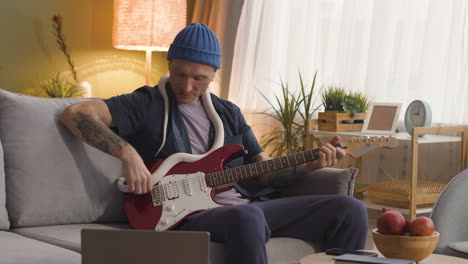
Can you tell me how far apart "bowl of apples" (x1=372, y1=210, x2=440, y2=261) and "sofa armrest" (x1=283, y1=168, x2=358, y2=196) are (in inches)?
24.6

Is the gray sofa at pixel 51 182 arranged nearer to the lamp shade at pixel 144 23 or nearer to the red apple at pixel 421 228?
the red apple at pixel 421 228

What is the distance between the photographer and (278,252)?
2.15 meters

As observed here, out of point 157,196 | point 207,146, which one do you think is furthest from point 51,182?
point 207,146

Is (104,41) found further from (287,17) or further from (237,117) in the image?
(237,117)

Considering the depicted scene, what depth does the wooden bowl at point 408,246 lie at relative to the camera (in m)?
1.70

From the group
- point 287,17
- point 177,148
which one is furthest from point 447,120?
point 177,148

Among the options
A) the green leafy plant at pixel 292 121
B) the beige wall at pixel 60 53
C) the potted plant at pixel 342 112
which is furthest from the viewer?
the beige wall at pixel 60 53

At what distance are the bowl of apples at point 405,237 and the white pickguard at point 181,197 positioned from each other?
26.5 inches

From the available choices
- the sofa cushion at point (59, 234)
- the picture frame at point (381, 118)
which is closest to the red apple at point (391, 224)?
the sofa cushion at point (59, 234)

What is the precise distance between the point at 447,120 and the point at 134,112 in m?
1.90

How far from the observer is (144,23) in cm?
422

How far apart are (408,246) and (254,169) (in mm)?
720

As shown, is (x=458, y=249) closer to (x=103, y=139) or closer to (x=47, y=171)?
(x=103, y=139)

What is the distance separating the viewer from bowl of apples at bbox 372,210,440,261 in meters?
1.70
